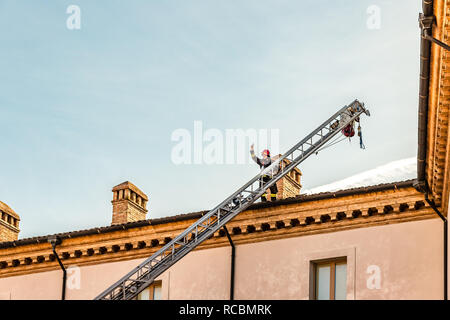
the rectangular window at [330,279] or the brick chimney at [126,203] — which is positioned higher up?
the brick chimney at [126,203]

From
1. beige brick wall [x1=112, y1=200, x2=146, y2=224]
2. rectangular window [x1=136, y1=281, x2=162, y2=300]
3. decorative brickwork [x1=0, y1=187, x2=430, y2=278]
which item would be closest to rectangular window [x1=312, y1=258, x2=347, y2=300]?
decorative brickwork [x1=0, y1=187, x2=430, y2=278]

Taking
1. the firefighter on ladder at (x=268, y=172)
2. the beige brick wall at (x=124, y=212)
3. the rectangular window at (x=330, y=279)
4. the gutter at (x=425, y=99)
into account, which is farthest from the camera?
the beige brick wall at (x=124, y=212)

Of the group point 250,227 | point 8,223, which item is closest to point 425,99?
point 250,227

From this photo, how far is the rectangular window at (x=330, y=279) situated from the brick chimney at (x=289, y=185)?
12.5ft

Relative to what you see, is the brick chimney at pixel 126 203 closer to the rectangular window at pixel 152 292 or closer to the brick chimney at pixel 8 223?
the rectangular window at pixel 152 292

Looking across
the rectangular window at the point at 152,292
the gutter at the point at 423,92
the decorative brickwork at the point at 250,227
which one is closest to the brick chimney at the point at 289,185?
the decorative brickwork at the point at 250,227

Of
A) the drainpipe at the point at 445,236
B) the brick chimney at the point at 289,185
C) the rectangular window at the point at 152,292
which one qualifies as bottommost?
the rectangular window at the point at 152,292

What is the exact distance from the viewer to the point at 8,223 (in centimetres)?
3266

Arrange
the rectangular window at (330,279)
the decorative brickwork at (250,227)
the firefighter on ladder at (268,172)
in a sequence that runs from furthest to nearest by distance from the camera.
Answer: the firefighter on ladder at (268,172)
the rectangular window at (330,279)
the decorative brickwork at (250,227)

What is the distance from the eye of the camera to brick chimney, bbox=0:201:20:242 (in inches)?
1272

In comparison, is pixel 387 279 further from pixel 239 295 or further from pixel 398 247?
pixel 239 295

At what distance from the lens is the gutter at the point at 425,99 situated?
717 inches

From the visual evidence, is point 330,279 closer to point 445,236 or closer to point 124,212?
point 445,236

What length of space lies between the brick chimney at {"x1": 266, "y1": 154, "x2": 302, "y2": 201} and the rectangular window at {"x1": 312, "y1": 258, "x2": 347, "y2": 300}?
150 inches
